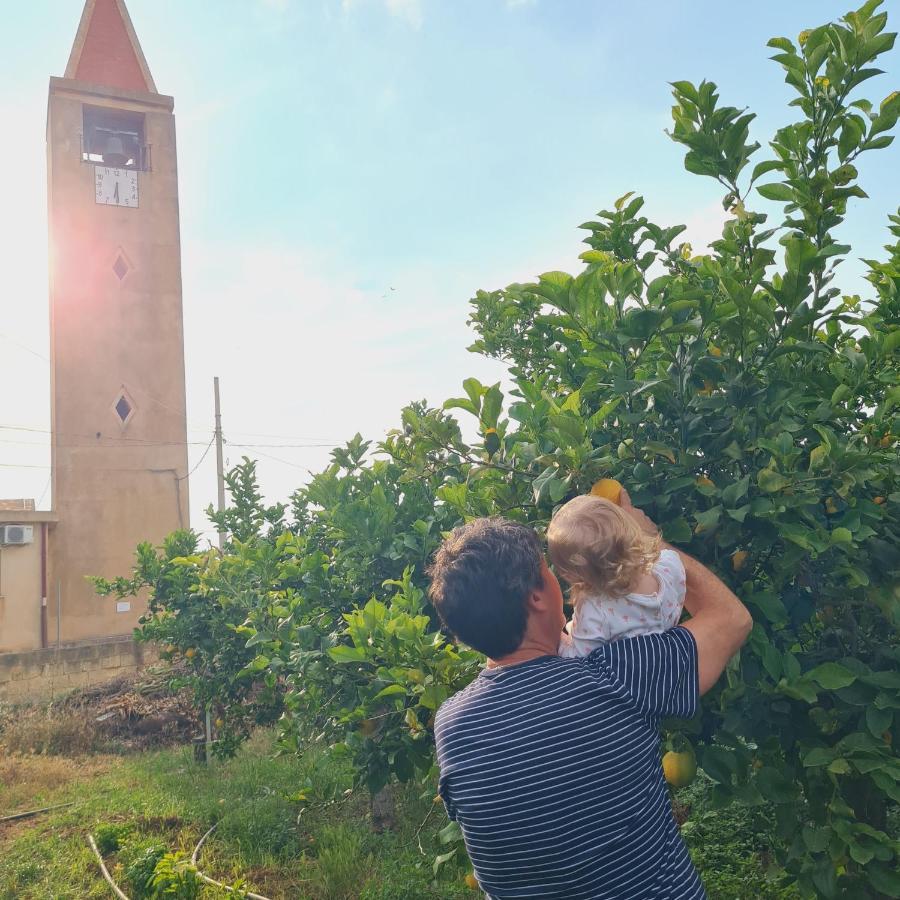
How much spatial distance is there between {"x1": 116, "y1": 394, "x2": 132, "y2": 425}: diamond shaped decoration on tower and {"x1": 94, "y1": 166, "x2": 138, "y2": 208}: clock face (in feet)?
13.8

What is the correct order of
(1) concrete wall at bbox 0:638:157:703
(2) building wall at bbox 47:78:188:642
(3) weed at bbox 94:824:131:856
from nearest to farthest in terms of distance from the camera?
(3) weed at bbox 94:824:131:856
(1) concrete wall at bbox 0:638:157:703
(2) building wall at bbox 47:78:188:642

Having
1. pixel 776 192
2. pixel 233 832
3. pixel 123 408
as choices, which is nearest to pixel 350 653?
pixel 776 192

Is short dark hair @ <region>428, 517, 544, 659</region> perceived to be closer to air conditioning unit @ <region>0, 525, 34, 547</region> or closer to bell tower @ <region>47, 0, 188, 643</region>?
air conditioning unit @ <region>0, 525, 34, 547</region>

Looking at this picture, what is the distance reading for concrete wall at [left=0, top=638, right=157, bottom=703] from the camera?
480 inches

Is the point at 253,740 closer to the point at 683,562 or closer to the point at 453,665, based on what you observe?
the point at 453,665

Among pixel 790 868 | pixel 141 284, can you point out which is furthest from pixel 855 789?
pixel 141 284

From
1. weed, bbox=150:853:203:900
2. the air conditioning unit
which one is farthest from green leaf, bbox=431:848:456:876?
the air conditioning unit

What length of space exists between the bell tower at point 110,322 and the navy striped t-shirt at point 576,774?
1569cm

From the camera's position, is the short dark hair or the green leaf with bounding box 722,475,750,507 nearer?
the short dark hair

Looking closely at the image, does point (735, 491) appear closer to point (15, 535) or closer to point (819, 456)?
point (819, 456)

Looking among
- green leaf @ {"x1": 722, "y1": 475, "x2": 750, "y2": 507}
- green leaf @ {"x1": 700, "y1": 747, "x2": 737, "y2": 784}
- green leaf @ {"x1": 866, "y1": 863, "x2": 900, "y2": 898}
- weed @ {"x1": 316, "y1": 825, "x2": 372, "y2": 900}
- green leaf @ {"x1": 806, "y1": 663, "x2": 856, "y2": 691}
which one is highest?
green leaf @ {"x1": 722, "y1": 475, "x2": 750, "y2": 507}

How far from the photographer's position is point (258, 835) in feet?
18.5

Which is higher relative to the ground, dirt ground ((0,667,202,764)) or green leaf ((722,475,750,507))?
green leaf ((722,475,750,507))

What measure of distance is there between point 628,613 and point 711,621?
0.57 ft
